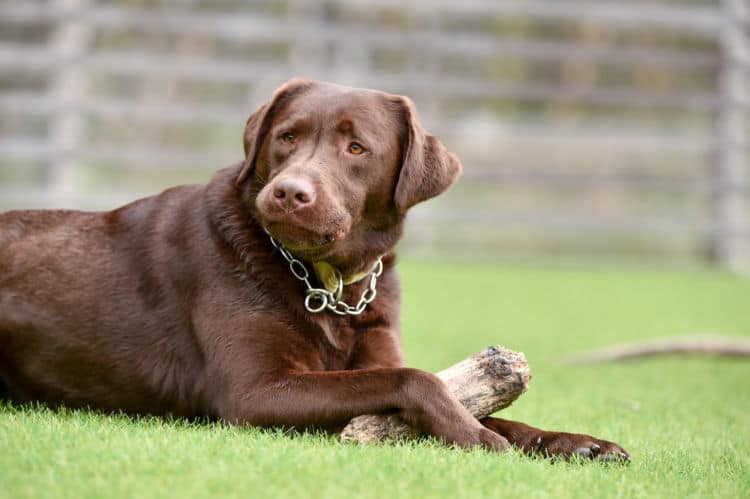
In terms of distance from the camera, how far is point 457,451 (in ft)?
9.21

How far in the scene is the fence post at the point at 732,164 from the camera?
463 inches

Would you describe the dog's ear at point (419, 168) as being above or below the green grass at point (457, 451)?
above

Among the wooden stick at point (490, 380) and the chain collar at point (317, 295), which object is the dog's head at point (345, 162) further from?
the wooden stick at point (490, 380)

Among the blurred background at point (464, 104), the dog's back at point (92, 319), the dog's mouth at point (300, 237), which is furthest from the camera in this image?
the blurred background at point (464, 104)

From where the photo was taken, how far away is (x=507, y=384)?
315cm

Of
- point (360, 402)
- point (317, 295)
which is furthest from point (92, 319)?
point (360, 402)

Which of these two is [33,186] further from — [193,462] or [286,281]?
[193,462]

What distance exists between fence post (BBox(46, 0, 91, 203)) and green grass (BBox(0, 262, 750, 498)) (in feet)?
19.0

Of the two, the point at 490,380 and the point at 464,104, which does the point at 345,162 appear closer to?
the point at 490,380

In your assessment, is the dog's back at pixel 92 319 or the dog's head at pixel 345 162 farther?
the dog's back at pixel 92 319

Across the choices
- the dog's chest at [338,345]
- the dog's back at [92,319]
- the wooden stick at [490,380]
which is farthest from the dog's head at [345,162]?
the wooden stick at [490,380]

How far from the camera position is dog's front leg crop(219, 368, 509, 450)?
296 cm

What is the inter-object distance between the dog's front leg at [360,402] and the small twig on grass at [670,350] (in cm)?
306

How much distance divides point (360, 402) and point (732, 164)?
987 cm
